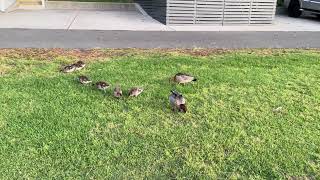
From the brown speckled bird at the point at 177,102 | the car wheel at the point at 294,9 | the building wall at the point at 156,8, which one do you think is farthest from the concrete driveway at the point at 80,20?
the brown speckled bird at the point at 177,102

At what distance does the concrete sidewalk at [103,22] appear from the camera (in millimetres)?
9883

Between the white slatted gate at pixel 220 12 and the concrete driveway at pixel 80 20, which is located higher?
the white slatted gate at pixel 220 12

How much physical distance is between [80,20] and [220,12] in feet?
10.6

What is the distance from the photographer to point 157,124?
4570 mm

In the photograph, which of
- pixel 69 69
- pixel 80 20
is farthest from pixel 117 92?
pixel 80 20

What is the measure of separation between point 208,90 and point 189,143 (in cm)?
126

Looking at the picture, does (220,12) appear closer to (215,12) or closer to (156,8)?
(215,12)

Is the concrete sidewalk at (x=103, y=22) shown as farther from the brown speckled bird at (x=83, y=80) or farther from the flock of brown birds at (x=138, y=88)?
the brown speckled bird at (x=83, y=80)

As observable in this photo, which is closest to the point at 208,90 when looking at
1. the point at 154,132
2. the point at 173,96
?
the point at 173,96

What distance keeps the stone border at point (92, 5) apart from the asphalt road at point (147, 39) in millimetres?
3776

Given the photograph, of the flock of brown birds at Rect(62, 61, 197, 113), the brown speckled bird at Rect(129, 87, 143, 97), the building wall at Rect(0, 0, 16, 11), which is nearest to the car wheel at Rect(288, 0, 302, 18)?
the building wall at Rect(0, 0, 16, 11)

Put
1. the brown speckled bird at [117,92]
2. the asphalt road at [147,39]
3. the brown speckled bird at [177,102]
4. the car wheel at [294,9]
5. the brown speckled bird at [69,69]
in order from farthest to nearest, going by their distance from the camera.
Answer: the car wheel at [294,9], the asphalt road at [147,39], the brown speckled bird at [69,69], the brown speckled bird at [117,92], the brown speckled bird at [177,102]

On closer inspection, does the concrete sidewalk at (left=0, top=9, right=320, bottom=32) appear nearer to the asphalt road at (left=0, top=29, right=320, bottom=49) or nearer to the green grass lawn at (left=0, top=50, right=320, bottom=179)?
the asphalt road at (left=0, top=29, right=320, bottom=49)

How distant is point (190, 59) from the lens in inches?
266
